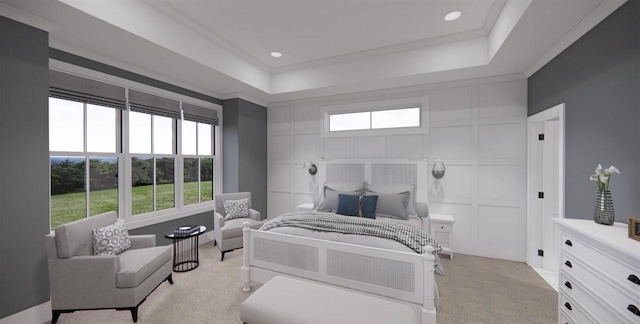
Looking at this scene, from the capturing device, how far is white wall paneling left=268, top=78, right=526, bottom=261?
3590mm

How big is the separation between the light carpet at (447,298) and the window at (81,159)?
48.5 inches

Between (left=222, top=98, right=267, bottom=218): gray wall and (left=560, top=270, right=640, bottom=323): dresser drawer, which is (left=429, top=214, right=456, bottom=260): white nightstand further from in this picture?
(left=222, top=98, right=267, bottom=218): gray wall

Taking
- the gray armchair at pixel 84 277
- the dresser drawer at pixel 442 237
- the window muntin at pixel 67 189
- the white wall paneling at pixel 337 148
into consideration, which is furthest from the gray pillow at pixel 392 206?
the window muntin at pixel 67 189

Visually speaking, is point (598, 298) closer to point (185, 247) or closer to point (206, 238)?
point (185, 247)

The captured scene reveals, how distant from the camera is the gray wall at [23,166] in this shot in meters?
2.04

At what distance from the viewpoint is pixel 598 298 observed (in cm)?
154

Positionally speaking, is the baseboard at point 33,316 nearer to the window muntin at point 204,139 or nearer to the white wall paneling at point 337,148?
the window muntin at point 204,139

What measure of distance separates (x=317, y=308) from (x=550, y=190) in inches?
139

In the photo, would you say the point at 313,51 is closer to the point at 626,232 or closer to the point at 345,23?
the point at 345,23

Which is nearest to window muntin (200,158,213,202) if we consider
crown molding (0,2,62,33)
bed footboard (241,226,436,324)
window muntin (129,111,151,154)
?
window muntin (129,111,151,154)

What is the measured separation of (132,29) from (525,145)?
16.5 feet

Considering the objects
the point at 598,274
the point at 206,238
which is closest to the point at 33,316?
the point at 206,238

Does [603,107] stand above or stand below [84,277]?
above

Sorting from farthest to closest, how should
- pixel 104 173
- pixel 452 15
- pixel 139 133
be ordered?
pixel 139 133
pixel 104 173
pixel 452 15
